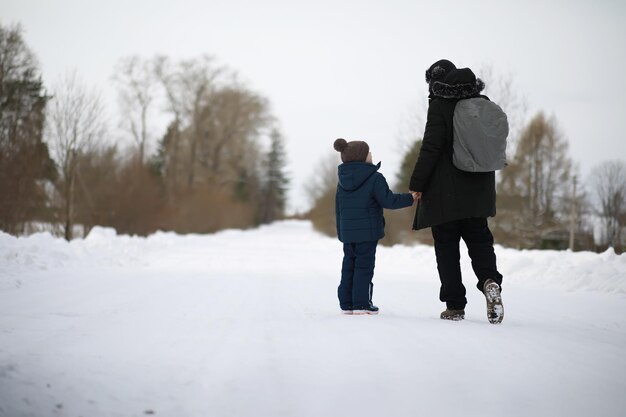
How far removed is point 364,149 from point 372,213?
21.8 inches

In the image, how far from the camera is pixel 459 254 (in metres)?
3.61

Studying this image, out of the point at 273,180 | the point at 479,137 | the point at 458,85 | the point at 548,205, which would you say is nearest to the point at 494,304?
the point at 479,137

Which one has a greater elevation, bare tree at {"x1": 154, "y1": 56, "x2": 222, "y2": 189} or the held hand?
bare tree at {"x1": 154, "y1": 56, "x2": 222, "y2": 189}

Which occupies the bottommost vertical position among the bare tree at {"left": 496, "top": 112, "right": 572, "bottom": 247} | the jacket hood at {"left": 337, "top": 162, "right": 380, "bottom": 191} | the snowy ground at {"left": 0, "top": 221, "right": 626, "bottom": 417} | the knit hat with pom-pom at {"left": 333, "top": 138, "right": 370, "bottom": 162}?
the snowy ground at {"left": 0, "top": 221, "right": 626, "bottom": 417}

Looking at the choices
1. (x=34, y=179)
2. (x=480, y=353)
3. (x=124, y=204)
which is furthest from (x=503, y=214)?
(x=480, y=353)

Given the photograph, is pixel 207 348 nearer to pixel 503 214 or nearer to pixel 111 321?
pixel 111 321

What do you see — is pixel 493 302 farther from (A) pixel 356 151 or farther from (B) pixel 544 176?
(B) pixel 544 176

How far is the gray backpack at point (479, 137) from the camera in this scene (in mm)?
3393

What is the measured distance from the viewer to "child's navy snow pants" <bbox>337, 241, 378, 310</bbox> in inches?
152

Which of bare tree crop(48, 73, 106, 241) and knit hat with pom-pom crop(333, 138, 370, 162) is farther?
bare tree crop(48, 73, 106, 241)

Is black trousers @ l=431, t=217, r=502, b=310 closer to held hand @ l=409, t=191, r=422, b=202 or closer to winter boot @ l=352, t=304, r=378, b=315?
held hand @ l=409, t=191, r=422, b=202

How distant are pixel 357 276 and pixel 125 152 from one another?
20.8m

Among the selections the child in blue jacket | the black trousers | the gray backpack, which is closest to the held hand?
the child in blue jacket

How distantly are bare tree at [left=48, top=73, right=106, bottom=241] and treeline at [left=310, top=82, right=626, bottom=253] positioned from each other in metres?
11.5
